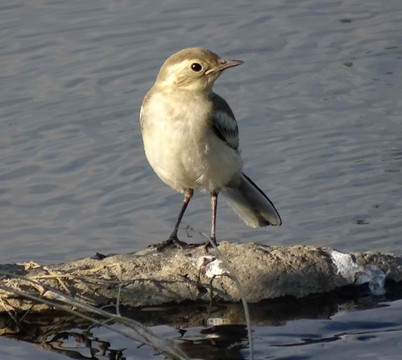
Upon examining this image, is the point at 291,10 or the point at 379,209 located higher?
the point at 291,10

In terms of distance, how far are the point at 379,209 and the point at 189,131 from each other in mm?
2808

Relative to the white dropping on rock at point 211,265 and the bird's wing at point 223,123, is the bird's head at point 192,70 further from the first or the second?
the white dropping on rock at point 211,265

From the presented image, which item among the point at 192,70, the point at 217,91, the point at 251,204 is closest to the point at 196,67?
the point at 192,70

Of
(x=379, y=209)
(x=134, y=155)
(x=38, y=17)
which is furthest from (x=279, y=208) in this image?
(x=38, y=17)

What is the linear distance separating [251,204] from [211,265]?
1.35 metres

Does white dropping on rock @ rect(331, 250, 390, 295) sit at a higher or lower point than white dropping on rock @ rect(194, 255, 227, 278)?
lower

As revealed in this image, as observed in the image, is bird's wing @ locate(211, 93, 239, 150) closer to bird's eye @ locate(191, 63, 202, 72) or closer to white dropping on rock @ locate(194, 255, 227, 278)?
bird's eye @ locate(191, 63, 202, 72)

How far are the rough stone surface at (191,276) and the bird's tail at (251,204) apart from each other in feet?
3.08

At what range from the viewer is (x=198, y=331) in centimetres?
854

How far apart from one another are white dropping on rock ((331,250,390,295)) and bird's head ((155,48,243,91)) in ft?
5.33

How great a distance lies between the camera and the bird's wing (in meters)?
9.43

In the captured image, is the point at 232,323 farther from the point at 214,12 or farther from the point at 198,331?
the point at 214,12

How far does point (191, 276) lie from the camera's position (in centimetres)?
892

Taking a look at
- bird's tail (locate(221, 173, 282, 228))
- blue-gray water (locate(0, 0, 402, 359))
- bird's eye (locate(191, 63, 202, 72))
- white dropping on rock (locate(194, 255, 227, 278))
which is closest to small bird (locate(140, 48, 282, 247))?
bird's eye (locate(191, 63, 202, 72))
